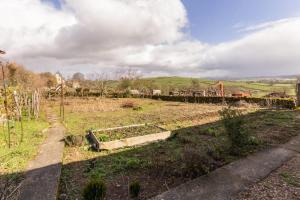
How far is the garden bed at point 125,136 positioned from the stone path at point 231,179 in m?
3.79

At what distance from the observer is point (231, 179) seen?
508cm

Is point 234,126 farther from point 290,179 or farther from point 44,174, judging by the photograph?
point 44,174

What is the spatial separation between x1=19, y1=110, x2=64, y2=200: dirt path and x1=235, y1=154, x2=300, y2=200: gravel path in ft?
13.2

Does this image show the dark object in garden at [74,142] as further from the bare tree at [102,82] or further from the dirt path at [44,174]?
the bare tree at [102,82]

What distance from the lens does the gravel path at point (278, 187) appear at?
441 centimetres

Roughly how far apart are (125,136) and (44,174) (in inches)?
156

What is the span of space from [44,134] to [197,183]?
847cm

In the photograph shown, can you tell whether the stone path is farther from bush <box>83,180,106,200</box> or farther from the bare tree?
the bare tree

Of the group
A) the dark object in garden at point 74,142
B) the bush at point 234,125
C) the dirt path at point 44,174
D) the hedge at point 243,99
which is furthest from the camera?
the hedge at point 243,99

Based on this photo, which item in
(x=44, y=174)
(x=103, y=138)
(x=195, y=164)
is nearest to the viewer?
(x=195, y=164)

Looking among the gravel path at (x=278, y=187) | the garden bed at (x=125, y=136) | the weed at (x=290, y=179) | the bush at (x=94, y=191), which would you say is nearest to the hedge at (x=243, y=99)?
the garden bed at (x=125, y=136)

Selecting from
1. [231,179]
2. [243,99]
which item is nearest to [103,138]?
[231,179]

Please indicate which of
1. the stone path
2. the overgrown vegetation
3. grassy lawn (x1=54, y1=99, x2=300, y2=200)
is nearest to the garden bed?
grassy lawn (x1=54, y1=99, x2=300, y2=200)

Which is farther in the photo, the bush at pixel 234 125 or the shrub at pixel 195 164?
the bush at pixel 234 125
